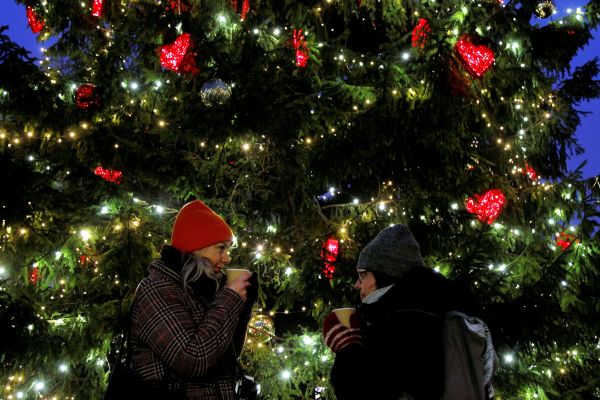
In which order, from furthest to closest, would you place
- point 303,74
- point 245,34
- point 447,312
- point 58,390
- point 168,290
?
point 58,390, point 303,74, point 245,34, point 168,290, point 447,312

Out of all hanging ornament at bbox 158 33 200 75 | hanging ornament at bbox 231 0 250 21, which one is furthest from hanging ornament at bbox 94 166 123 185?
hanging ornament at bbox 231 0 250 21

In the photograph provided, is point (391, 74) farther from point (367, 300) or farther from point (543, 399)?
point (543, 399)

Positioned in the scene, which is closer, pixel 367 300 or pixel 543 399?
pixel 367 300

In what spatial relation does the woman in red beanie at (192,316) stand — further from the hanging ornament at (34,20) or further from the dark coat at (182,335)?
the hanging ornament at (34,20)

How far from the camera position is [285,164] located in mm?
5305

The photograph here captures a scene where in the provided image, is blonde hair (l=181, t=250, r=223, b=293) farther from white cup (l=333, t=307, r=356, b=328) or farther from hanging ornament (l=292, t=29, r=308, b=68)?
hanging ornament (l=292, t=29, r=308, b=68)

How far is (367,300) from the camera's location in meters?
2.44

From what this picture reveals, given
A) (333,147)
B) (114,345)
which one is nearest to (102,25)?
(333,147)

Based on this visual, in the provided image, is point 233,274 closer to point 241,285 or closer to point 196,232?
point 241,285

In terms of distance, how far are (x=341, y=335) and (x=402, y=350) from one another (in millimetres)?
321

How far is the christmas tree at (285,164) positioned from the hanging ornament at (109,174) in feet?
0.08

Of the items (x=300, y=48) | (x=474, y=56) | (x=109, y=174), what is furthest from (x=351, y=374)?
(x=109, y=174)

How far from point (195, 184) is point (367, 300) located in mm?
3547

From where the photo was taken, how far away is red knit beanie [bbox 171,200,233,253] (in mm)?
2664
